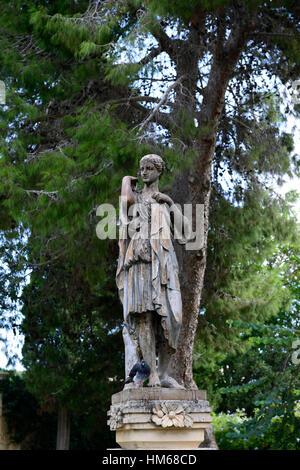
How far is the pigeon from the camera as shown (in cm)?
557

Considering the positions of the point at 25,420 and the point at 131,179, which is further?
the point at 25,420

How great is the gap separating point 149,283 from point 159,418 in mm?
1074

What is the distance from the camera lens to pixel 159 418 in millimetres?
5277

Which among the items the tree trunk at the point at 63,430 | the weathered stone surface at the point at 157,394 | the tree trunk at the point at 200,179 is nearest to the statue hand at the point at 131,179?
the weathered stone surface at the point at 157,394

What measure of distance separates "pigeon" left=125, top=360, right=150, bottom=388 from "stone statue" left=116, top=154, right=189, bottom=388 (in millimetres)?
53

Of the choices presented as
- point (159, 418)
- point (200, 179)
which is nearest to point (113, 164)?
point (200, 179)

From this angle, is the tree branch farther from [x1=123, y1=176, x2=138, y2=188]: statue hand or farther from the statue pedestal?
the statue pedestal

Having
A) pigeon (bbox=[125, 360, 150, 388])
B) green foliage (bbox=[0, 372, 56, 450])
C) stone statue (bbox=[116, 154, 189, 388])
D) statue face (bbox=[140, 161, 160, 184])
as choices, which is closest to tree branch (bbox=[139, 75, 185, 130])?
statue face (bbox=[140, 161, 160, 184])

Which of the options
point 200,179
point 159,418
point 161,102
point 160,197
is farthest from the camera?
point 200,179

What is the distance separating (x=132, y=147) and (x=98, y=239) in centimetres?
189

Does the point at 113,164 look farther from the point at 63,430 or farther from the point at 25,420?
the point at 25,420

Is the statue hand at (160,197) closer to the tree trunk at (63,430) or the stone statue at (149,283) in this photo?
the stone statue at (149,283)
